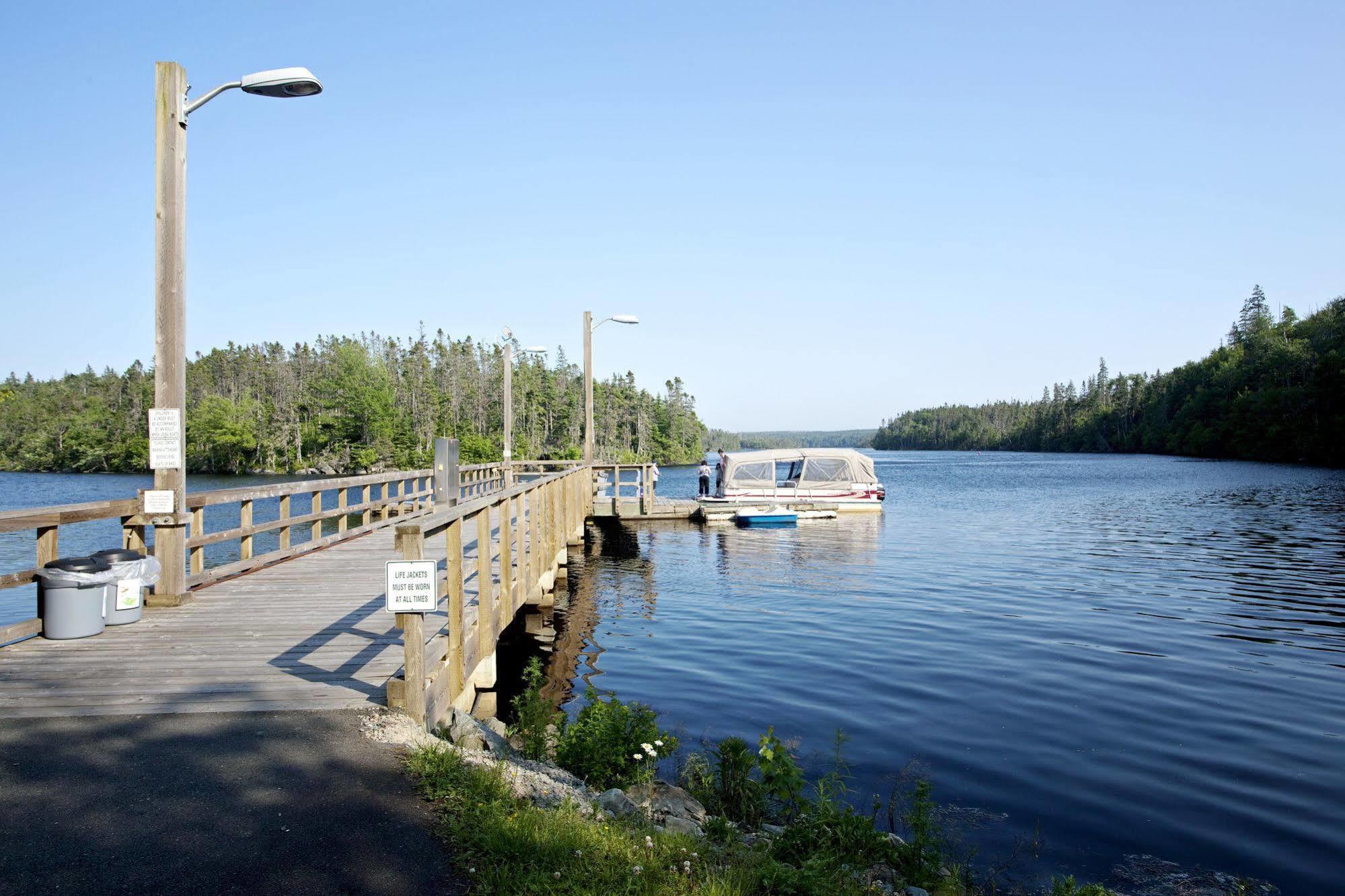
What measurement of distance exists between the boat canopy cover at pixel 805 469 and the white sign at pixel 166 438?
24.8 meters

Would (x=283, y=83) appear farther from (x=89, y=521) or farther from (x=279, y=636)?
(x=89, y=521)

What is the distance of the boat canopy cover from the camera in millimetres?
32469

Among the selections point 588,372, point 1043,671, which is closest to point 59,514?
point 1043,671

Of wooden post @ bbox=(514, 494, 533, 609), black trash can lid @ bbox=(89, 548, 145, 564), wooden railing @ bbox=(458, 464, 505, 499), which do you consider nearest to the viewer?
black trash can lid @ bbox=(89, 548, 145, 564)

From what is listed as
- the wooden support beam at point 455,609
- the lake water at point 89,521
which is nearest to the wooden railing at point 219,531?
the wooden support beam at point 455,609

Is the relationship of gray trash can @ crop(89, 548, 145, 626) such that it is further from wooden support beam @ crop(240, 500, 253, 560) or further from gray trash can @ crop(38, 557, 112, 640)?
wooden support beam @ crop(240, 500, 253, 560)

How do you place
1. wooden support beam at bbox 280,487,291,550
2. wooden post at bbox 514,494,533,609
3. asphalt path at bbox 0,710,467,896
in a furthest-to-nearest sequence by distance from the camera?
wooden support beam at bbox 280,487,291,550 < wooden post at bbox 514,494,533,609 < asphalt path at bbox 0,710,467,896

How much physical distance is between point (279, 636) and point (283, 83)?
5.01 meters

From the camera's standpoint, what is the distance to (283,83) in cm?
773

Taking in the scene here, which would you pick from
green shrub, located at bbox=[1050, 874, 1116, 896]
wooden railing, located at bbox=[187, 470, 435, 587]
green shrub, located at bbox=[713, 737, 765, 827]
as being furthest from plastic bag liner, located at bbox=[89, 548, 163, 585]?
green shrub, located at bbox=[1050, 874, 1116, 896]

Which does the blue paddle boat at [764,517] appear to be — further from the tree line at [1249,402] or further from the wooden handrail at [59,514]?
the tree line at [1249,402]

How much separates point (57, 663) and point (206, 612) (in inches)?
74.6

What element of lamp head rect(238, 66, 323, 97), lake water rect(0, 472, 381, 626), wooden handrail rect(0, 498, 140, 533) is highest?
lamp head rect(238, 66, 323, 97)

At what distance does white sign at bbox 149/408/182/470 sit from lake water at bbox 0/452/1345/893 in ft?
16.6
